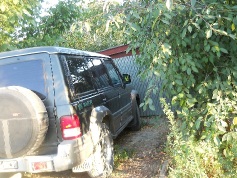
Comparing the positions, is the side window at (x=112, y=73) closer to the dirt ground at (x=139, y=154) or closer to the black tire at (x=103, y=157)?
the dirt ground at (x=139, y=154)

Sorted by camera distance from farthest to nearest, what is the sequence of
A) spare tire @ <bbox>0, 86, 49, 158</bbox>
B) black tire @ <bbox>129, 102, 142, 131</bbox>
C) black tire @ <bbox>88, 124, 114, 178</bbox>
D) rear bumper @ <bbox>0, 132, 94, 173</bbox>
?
black tire @ <bbox>129, 102, 142, 131</bbox>
black tire @ <bbox>88, 124, 114, 178</bbox>
rear bumper @ <bbox>0, 132, 94, 173</bbox>
spare tire @ <bbox>0, 86, 49, 158</bbox>

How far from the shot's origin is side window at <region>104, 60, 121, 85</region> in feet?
18.5

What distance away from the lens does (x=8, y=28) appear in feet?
16.8

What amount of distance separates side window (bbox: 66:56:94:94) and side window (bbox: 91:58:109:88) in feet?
0.73

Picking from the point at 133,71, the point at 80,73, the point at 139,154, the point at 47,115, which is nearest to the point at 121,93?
the point at 139,154

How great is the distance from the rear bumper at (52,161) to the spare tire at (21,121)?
0.13m

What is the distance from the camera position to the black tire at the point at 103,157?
3.93 meters

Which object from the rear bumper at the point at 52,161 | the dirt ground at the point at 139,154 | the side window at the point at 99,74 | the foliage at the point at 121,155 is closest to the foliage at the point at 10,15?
the side window at the point at 99,74

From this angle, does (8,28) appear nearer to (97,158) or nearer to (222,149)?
(97,158)

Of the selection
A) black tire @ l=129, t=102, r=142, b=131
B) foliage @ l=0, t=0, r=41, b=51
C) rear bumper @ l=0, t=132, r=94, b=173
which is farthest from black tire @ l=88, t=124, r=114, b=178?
black tire @ l=129, t=102, r=142, b=131

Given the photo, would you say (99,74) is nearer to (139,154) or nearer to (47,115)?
(139,154)

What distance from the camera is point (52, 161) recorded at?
3.20 m

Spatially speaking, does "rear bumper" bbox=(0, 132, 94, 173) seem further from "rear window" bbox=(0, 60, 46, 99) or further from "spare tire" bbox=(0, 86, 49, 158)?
"rear window" bbox=(0, 60, 46, 99)

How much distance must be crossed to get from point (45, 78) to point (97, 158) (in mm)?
1465
